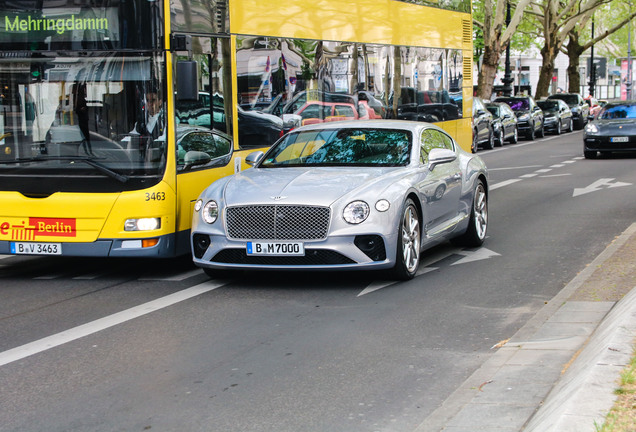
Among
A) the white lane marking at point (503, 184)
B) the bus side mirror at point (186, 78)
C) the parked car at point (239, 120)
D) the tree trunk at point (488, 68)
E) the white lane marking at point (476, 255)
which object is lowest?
the white lane marking at point (476, 255)

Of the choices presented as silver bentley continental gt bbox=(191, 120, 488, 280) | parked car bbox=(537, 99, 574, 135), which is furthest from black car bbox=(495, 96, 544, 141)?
silver bentley continental gt bbox=(191, 120, 488, 280)

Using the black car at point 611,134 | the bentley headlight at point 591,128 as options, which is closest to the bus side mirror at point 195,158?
the black car at point 611,134

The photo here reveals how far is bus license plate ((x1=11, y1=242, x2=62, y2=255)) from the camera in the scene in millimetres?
9453

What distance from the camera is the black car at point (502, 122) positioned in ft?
113

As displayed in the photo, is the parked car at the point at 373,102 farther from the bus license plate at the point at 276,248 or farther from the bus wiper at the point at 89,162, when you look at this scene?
the bus license plate at the point at 276,248

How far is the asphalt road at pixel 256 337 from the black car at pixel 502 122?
74.1 feet

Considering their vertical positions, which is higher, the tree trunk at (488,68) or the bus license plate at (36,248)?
the tree trunk at (488,68)

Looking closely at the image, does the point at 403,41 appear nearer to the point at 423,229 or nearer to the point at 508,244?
the point at 508,244

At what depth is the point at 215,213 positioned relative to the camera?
9.15 meters

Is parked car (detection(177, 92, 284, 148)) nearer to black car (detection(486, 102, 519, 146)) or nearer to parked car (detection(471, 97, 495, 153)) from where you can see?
parked car (detection(471, 97, 495, 153))

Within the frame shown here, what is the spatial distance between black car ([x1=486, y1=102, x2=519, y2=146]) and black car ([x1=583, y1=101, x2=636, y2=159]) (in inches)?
274

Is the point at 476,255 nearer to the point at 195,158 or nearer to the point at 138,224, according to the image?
the point at 195,158

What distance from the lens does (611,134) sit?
87.4 ft

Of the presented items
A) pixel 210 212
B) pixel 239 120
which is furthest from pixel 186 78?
pixel 239 120
